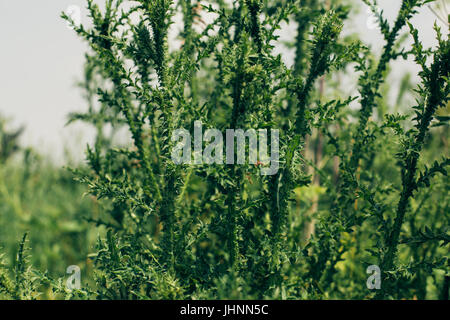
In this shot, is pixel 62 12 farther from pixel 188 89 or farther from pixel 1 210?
pixel 1 210

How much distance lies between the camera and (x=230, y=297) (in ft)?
3.68

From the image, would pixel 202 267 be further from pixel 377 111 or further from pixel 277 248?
pixel 377 111

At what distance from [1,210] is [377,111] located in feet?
14.1

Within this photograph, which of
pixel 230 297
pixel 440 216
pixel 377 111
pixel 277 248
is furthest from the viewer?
pixel 377 111

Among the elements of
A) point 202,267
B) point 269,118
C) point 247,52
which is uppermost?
point 247,52

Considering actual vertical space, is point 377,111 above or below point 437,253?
above

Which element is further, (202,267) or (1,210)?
(1,210)

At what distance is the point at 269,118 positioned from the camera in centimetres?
148
